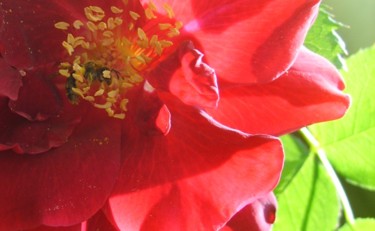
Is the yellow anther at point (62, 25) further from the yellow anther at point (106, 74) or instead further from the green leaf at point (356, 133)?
the green leaf at point (356, 133)

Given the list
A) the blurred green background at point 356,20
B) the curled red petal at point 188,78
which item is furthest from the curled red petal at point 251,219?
the blurred green background at point 356,20

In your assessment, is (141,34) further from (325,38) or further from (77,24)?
(325,38)

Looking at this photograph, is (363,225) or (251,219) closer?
(251,219)

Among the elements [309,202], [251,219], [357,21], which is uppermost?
[251,219]

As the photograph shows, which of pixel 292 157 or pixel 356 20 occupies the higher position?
pixel 292 157

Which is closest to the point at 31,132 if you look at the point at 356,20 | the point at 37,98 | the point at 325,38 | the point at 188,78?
the point at 37,98

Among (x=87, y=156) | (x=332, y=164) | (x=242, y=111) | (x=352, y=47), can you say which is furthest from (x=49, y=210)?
(x=352, y=47)
